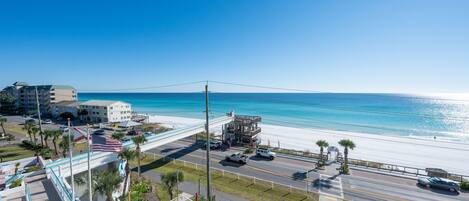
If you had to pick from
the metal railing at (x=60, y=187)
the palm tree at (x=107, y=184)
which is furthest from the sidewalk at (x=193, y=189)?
the metal railing at (x=60, y=187)

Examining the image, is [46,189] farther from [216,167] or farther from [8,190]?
[216,167]

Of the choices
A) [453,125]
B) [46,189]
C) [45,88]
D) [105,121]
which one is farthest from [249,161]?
[45,88]

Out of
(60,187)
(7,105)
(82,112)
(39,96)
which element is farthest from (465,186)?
(7,105)

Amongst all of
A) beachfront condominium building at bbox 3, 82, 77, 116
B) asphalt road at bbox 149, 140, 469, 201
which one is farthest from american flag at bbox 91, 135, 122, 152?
beachfront condominium building at bbox 3, 82, 77, 116

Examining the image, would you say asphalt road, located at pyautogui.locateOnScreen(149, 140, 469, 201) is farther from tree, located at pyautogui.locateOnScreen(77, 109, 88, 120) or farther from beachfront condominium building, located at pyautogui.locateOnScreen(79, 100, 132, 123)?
tree, located at pyautogui.locateOnScreen(77, 109, 88, 120)

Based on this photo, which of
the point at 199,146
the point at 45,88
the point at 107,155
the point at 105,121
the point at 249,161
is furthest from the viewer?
the point at 45,88

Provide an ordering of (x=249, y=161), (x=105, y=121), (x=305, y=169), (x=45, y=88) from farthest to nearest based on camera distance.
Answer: (x=45, y=88), (x=105, y=121), (x=249, y=161), (x=305, y=169)

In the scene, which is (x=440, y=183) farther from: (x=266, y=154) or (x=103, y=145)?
(x=103, y=145)
